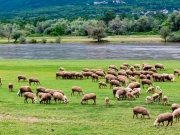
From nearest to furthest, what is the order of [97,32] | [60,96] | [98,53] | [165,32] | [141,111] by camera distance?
[141,111], [60,96], [98,53], [165,32], [97,32]

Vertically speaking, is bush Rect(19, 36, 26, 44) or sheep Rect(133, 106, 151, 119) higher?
sheep Rect(133, 106, 151, 119)

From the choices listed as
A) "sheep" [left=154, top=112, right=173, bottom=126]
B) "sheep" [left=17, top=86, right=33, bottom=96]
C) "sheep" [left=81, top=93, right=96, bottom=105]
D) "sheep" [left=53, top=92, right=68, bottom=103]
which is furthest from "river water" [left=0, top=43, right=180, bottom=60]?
"sheep" [left=154, top=112, right=173, bottom=126]

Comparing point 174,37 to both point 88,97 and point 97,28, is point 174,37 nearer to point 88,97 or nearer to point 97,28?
point 97,28

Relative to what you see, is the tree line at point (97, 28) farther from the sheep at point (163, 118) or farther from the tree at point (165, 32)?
the sheep at point (163, 118)

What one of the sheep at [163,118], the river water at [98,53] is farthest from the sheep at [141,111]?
the river water at [98,53]

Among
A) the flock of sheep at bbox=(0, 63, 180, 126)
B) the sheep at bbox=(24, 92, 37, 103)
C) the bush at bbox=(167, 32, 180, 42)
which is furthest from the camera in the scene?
the bush at bbox=(167, 32, 180, 42)

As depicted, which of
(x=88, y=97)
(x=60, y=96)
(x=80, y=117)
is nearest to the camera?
(x=80, y=117)

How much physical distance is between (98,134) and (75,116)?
165 inches

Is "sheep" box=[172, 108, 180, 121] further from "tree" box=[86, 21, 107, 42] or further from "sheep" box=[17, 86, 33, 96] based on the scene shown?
"tree" box=[86, 21, 107, 42]

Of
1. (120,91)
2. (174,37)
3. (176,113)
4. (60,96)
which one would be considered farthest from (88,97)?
(174,37)

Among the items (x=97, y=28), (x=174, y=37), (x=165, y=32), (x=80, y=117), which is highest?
(x=97, y=28)

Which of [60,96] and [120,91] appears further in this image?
[120,91]

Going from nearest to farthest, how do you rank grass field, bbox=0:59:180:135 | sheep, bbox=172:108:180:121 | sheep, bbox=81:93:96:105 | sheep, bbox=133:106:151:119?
grass field, bbox=0:59:180:135
sheep, bbox=172:108:180:121
sheep, bbox=133:106:151:119
sheep, bbox=81:93:96:105

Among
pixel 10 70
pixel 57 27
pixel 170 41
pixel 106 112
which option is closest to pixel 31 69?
pixel 10 70
